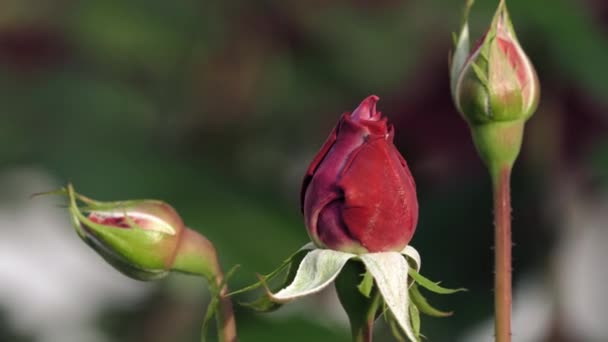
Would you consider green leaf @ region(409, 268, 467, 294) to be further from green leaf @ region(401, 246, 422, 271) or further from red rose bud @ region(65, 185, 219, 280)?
red rose bud @ region(65, 185, 219, 280)

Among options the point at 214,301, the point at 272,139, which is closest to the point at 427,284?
the point at 214,301

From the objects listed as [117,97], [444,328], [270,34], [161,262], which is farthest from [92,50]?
[161,262]

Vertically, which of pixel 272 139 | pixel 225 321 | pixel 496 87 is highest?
pixel 496 87

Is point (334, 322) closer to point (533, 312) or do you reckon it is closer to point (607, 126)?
point (533, 312)

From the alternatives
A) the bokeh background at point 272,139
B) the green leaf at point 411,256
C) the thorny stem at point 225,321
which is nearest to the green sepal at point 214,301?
the thorny stem at point 225,321

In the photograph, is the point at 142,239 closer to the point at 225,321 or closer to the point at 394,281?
the point at 225,321

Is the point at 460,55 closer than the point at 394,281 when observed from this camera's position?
No
